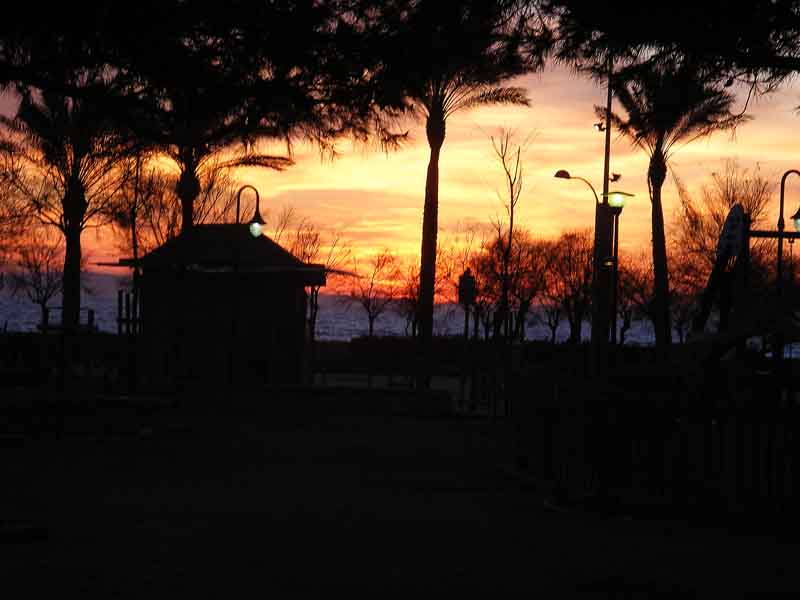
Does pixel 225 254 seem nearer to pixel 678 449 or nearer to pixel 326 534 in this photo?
pixel 678 449

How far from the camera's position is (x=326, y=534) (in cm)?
1040

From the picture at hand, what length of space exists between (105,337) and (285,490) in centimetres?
3944

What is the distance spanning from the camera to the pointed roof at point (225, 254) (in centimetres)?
3005

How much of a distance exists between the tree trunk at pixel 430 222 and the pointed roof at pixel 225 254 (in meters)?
4.25

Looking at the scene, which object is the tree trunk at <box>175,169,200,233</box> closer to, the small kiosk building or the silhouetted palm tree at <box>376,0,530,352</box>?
the small kiosk building

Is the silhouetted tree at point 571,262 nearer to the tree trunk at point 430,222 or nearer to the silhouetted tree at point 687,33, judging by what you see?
the tree trunk at point 430,222

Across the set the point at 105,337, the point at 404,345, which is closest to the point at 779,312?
the point at 105,337

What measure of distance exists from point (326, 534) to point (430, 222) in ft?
80.7

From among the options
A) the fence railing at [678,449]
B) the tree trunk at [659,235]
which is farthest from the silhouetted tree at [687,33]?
the tree trunk at [659,235]

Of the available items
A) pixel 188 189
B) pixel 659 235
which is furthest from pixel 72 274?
pixel 659 235

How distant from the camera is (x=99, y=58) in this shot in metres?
9.15

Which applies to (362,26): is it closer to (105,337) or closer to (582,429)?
(582,429)

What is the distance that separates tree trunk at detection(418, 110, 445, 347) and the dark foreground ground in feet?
53.6

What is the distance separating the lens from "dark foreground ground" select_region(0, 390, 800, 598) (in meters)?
8.31
